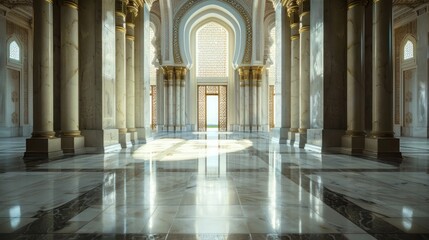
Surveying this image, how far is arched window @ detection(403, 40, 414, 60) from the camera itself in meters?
13.6

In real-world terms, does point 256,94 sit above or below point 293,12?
below

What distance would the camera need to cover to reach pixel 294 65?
8.97 meters

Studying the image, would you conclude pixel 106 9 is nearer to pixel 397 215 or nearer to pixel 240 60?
pixel 397 215

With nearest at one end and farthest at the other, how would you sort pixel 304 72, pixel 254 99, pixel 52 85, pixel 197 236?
pixel 197 236
pixel 52 85
pixel 304 72
pixel 254 99

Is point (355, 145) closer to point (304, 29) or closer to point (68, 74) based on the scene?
point (304, 29)

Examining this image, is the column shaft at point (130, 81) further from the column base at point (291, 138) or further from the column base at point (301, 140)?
the column base at point (301, 140)

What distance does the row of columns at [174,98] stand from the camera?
1833 centimetres

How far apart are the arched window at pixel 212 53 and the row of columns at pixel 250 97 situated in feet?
6.43

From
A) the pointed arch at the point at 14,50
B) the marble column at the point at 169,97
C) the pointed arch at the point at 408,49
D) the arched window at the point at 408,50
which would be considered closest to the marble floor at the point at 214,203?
the pointed arch at the point at 408,49

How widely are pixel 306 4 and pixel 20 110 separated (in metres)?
12.7

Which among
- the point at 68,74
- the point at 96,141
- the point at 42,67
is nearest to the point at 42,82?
the point at 42,67

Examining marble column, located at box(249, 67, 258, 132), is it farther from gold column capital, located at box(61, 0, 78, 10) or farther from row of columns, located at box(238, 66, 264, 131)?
gold column capital, located at box(61, 0, 78, 10)

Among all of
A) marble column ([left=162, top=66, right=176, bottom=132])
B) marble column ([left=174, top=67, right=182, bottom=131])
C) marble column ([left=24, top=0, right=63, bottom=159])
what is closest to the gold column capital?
marble column ([left=24, top=0, right=63, bottom=159])

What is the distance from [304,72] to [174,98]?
1151 centimetres
